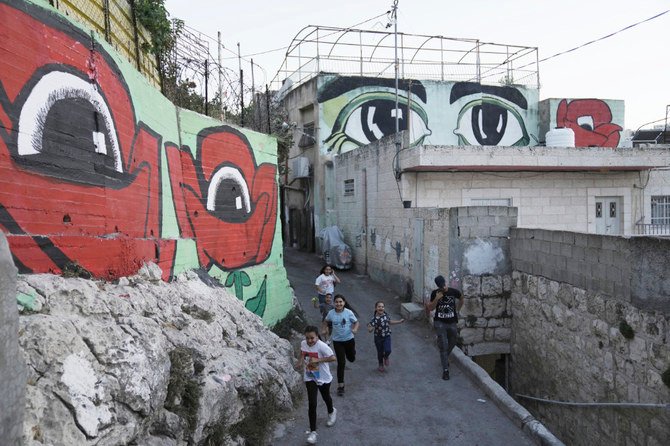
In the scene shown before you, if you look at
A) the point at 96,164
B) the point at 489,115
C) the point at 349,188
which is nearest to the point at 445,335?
the point at 96,164

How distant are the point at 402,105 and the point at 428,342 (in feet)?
42.2

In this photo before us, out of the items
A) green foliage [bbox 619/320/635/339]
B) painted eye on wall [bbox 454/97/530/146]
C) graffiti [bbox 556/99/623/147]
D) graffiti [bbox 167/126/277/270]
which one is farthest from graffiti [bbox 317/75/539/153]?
green foliage [bbox 619/320/635/339]

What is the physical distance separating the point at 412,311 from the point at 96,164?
836cm

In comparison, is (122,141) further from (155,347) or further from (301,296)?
(301,296)

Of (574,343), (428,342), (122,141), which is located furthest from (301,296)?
(122,141)

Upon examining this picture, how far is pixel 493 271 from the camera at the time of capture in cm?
945

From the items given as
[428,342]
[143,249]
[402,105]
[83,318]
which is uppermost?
[402,105]

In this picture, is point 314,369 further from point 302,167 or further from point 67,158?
point 302,167

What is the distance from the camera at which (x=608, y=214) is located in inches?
621

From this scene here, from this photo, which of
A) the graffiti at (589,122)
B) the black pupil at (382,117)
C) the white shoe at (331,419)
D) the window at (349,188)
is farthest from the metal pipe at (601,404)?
the graffiti at (589,122)

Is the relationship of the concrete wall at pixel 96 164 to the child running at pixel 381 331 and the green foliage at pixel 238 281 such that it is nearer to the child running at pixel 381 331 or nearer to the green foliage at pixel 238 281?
the green foliage at pixel 238 281

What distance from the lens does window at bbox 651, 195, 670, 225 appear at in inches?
639

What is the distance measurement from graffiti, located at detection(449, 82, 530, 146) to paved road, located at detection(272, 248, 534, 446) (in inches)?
537

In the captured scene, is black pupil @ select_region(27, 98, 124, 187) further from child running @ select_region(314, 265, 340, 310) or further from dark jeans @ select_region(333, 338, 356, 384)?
child running @ select_region(314, 265, 340, 310)
